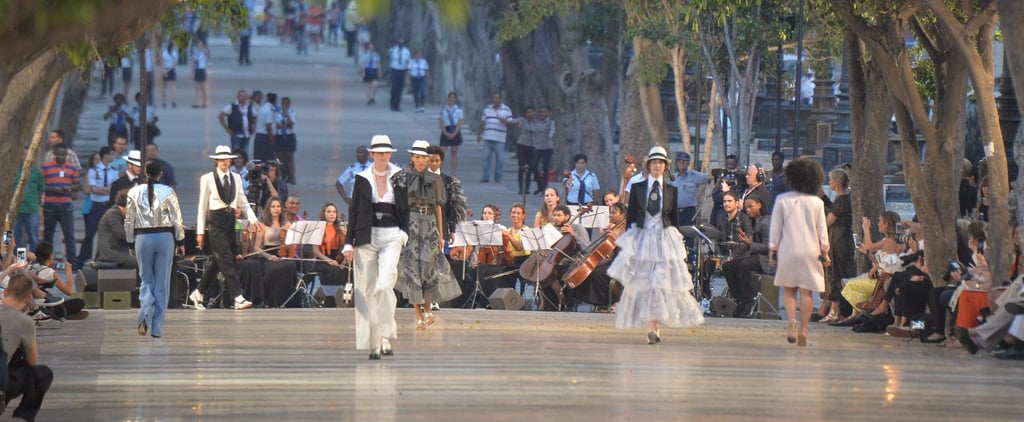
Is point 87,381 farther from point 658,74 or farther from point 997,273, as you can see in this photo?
point 658,74

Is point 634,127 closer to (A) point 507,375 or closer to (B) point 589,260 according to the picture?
(B) point 589,260

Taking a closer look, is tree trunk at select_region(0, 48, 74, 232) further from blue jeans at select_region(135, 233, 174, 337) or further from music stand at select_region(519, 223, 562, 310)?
music stand at select_region(519, 223, 562, 310)

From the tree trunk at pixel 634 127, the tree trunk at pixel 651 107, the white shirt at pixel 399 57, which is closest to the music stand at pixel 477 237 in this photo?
the tree trunk at pixel 651 107

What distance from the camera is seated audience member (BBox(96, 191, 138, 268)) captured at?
21078mm

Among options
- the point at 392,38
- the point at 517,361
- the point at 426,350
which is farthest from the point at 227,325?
the point at 392,38

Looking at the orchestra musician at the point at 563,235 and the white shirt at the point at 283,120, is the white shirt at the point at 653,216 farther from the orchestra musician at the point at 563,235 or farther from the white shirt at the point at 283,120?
the white shirt at the point at 283,120

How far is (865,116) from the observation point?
836 inches

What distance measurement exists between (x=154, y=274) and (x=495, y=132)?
1960 cm

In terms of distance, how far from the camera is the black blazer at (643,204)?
54.9 feet

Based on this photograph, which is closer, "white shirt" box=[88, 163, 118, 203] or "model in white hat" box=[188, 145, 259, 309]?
"model in white hat" box=[188, 145, 259, 309]

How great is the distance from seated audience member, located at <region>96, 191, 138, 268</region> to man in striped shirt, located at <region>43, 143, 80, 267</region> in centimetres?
397

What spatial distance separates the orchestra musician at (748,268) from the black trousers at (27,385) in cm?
1112

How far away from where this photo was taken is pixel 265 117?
116 ft

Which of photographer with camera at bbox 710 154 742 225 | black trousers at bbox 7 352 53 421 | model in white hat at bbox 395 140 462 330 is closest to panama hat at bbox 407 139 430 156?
model in white hat at bbox 395 140 462 330
